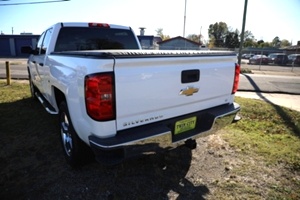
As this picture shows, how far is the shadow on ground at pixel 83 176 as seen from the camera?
9.50 ft

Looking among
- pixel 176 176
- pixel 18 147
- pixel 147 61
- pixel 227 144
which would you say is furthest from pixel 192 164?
pixel 18 147

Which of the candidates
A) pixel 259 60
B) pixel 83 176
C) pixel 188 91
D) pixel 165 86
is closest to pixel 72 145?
pixel 83 176

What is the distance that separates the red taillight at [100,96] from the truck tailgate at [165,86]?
0.06m

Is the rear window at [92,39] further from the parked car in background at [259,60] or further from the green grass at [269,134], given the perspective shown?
the parked car in background at [259,60]

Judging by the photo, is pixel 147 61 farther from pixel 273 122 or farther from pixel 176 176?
pixel 273 122

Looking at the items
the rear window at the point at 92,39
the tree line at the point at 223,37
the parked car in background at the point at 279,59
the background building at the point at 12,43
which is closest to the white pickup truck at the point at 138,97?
the rear window at the point at 92,39

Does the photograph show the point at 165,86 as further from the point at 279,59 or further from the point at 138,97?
the point at 279,59

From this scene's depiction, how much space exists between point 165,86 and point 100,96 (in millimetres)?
751

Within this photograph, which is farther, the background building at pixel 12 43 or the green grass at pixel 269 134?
the background building at pixel 12 43

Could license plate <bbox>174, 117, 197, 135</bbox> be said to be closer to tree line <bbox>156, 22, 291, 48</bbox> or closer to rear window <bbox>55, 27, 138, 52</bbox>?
rear window <bbox>55, 27, 138, 52</bbox>

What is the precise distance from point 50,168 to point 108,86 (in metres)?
1.88

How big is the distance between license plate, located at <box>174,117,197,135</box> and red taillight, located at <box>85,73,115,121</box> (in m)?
0.86

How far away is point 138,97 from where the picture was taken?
249 cm

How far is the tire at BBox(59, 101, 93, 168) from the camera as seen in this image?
3.03 meters
